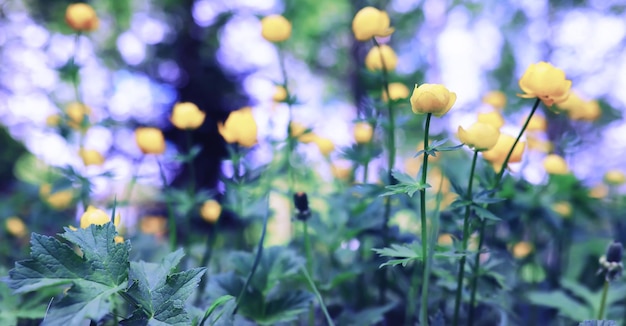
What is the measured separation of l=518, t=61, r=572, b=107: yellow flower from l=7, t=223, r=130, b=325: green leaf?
79cm

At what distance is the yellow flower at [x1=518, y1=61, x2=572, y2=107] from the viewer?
0.84m

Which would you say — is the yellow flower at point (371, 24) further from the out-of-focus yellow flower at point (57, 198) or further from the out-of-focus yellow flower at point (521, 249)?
the out-of-focus yellow flower at point (57, 198)

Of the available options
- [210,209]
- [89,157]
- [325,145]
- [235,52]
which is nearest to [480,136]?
[325,145]

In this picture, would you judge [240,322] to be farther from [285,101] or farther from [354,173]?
[354,173]

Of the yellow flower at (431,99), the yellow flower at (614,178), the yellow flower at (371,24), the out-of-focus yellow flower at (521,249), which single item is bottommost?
the out-of-focus yellow flower at (521,249)

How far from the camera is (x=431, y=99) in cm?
76

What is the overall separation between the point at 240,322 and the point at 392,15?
6.93 m

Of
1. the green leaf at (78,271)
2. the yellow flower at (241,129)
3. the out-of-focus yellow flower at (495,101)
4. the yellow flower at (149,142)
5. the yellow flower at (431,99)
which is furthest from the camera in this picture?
the out-of-focus yellow flower at (495,101)

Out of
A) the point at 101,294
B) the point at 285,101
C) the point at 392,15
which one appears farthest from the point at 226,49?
the point at 101,294

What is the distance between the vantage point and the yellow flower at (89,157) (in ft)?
5.31

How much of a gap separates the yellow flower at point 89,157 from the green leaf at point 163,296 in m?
1.03

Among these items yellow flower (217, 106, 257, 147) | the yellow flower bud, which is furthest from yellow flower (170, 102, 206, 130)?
the yellow flower bud

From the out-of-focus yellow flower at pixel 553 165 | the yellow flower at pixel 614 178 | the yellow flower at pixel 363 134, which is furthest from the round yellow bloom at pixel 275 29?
the yellow flower at pixel 614 178

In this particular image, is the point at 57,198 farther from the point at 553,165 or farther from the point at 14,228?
the point at 553,165
